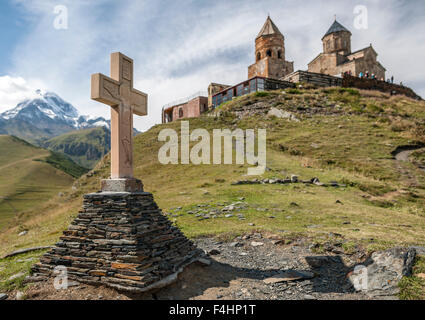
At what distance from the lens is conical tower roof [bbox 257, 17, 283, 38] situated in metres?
47.6

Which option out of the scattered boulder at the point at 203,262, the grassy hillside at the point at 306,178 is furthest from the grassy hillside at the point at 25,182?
the scattered boulder at the point at 203,262

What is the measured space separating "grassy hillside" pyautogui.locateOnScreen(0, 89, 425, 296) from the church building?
11092mm

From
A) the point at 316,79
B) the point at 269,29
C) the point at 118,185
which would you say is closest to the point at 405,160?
the point at 118,185

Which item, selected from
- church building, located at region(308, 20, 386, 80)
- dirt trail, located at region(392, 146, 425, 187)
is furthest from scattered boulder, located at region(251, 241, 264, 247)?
church building, located at region(308, 20, 386, 80)

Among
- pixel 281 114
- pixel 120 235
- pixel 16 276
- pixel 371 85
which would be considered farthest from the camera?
pixel 371 85

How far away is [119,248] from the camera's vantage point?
507 cm

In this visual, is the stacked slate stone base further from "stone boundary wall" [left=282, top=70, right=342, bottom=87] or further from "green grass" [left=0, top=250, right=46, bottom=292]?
"stone boundary wall" [left=282, top=70, right=342, bottom=87]

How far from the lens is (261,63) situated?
46.8 metres

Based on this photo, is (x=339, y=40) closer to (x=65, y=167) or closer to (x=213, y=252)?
(x=213, y=252)

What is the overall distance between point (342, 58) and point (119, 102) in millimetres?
54596

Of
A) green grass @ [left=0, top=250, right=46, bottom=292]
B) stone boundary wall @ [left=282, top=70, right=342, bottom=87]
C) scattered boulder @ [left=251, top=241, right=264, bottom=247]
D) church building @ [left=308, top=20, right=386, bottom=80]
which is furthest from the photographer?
church building @ [left=308, top=20, right=386, bottom=80]

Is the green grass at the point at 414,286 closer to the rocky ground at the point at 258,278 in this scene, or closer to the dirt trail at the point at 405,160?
the rocky ground at the point at 258,278

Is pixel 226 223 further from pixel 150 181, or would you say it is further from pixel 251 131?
pixel 251 131
